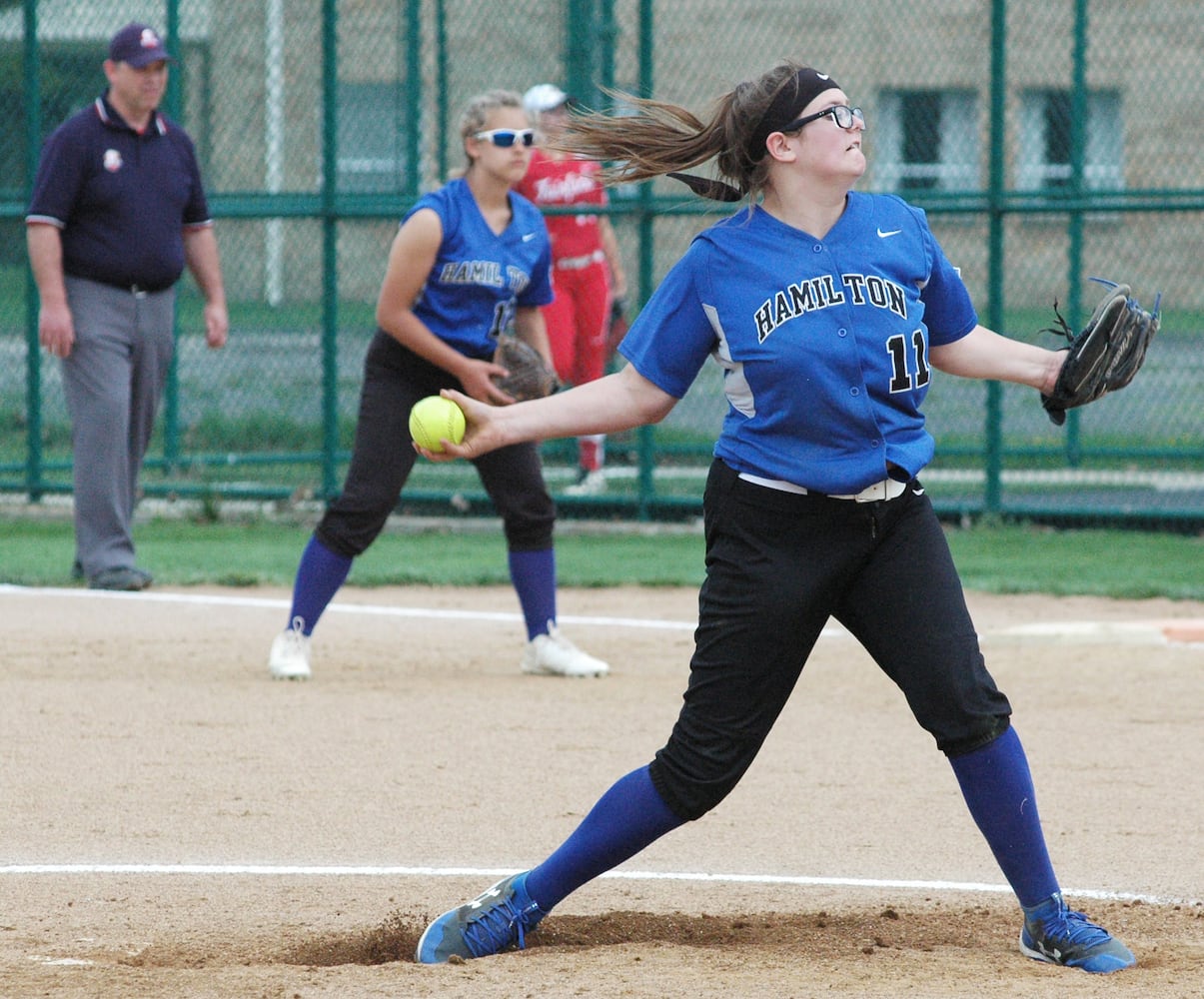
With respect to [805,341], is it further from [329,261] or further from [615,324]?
[615,324]

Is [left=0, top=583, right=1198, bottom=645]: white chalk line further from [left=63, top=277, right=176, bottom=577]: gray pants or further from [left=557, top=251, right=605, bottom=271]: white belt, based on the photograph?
[left=557, top=251, right=605, bottom=271]: white belt

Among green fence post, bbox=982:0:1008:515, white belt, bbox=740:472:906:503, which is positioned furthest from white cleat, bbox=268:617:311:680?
green fence post, bbox=982:0:1008:515

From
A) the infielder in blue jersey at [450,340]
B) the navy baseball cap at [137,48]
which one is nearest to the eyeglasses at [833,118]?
the infielder in blue jersey at [450,340]

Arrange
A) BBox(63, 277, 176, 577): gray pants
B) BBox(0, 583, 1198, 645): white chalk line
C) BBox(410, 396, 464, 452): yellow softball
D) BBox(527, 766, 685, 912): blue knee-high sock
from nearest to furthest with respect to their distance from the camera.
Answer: BBox(527, 766, 685, 912): blue knee-high sock < BBox(410, 396, 464, 452): yellow softball < BBox(0, 583, 1198, 645): white chalk line < BBox(63, 277, 176, 577): gray pants

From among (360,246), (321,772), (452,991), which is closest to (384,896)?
(452,991)

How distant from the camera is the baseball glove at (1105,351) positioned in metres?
3.99

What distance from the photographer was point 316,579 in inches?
272

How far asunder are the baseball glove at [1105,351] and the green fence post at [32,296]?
29.0 ft

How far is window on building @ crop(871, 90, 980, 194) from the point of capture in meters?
14.6

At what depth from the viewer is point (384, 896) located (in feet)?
14.7

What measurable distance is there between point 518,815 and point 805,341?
6.57 feet

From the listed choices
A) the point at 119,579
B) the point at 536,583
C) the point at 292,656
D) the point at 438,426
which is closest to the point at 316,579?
the point at 292,656

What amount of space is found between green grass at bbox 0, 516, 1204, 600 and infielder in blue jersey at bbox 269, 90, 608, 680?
2420mm

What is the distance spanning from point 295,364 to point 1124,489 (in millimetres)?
5371
